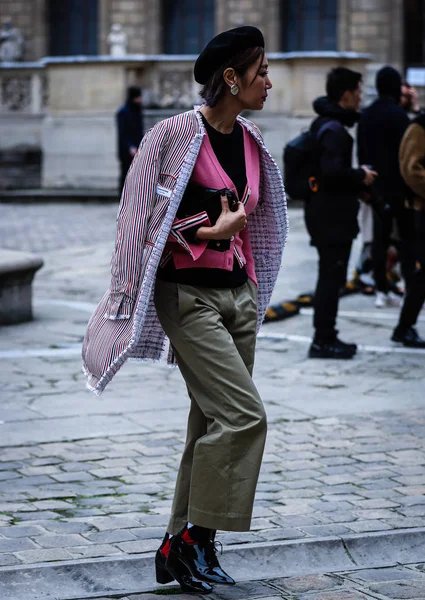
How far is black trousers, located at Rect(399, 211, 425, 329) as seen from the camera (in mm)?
9102

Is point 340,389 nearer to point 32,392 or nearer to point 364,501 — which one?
point 32,392

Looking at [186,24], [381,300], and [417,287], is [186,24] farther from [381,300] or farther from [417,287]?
[417,287]

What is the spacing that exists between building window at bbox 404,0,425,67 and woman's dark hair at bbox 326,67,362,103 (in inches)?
955

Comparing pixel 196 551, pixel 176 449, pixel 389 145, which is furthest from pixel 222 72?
pixel 389 145

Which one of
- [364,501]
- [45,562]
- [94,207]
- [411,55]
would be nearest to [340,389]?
[364,501]

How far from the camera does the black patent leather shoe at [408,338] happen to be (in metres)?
9.38

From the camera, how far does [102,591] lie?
14.8 feet

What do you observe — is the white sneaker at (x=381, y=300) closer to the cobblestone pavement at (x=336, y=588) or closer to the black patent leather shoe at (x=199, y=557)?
the cobblestone pavement at (x=336, y=588)

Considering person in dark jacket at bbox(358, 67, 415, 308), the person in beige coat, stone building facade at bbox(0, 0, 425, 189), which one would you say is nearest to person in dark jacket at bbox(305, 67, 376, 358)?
the person in beige coat

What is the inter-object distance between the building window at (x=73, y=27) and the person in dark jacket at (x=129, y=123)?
15352 millimetres

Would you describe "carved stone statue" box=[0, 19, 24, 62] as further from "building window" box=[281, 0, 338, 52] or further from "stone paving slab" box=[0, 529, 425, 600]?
"stone paving slab" box=[0, 529, 425, 600]

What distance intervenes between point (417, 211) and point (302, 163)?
977 millimetres

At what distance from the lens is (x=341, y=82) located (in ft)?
28.8

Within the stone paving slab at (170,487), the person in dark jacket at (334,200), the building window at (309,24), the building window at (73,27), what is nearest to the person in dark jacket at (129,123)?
the person in dark jacket at (334,200)
